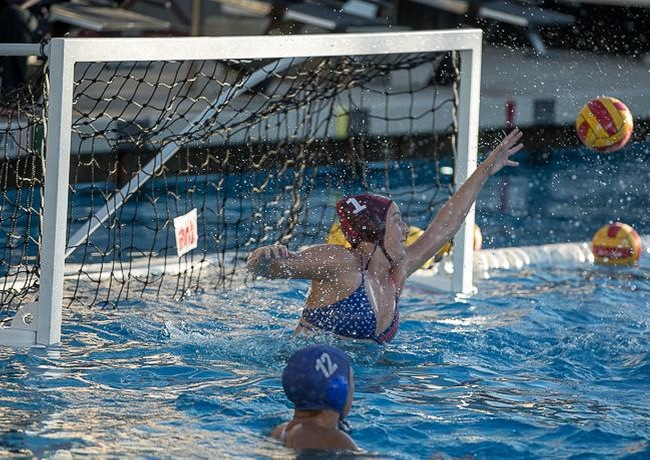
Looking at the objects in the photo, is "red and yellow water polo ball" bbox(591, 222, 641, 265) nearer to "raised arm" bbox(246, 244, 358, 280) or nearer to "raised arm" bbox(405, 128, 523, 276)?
"raised arm" bbox(405, 128, 523, 276)

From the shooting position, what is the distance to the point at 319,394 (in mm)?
3242

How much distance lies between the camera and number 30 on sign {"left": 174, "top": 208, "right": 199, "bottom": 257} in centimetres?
580

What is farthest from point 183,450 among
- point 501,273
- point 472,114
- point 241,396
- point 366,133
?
point 366,133

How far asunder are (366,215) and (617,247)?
3.13 metres

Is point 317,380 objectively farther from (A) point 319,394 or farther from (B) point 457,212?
(B) point 457,212

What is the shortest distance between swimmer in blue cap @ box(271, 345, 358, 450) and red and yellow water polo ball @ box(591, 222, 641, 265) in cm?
434

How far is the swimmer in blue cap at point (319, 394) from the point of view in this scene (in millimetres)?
3244

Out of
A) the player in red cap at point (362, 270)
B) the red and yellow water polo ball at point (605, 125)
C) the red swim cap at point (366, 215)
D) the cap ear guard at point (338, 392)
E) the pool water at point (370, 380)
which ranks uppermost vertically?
the red and yellow water polo ball at point (605, 125)

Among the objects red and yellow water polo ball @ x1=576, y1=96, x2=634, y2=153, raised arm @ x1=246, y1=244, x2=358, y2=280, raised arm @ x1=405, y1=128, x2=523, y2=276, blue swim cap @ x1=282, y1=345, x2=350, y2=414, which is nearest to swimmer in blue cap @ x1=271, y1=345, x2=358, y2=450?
blue swim cap @ x1=282, y1=345, x2=350, y2=414

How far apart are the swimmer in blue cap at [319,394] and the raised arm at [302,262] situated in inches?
35.8

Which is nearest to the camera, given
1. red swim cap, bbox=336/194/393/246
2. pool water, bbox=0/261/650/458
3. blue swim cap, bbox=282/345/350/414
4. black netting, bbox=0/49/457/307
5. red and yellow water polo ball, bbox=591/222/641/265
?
blue swim cap, bbox=282/345/350/414

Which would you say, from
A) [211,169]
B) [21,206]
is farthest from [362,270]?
[211,169]

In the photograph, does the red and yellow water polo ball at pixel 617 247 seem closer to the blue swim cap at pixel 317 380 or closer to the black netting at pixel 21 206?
the black netting at pixel 21 206

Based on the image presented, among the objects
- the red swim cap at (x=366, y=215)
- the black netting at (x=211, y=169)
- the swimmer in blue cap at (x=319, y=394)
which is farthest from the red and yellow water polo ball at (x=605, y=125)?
the swimmer in blue cap at (x=319, y=394)
